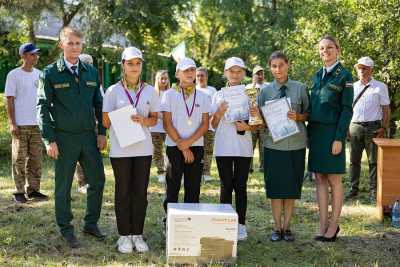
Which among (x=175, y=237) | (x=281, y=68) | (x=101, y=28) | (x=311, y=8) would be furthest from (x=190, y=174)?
(x=101, y=28)

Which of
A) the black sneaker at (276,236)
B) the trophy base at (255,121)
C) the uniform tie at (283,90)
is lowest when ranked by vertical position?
the black sneaker at (276,236)

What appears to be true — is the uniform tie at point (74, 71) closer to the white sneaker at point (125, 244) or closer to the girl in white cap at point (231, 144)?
the girl in white cap at point (231, 144)

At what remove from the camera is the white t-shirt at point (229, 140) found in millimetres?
5559

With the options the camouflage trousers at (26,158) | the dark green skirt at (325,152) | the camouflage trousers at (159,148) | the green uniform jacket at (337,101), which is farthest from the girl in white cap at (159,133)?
the green uniform jacket at (337,101)

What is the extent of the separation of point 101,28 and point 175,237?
1349 centimetres

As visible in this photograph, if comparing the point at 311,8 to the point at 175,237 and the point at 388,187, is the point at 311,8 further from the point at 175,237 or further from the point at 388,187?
the point at 175,237

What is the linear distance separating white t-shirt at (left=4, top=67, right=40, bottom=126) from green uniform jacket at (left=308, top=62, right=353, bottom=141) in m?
3.94

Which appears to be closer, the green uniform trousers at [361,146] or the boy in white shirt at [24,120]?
the boy in white shirt at [24,120]

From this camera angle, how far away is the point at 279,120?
5457mm

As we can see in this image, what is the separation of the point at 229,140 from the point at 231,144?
5 cm

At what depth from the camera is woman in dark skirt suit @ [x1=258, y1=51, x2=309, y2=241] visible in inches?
219

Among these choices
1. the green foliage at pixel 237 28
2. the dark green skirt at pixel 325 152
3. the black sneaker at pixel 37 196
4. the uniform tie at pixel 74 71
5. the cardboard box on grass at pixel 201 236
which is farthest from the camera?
the green foliage at pixel 237 28

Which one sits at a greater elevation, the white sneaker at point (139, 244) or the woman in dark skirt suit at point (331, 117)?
the woman in dark skirt suit at point (331, 117)

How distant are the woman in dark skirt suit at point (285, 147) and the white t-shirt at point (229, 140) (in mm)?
248
